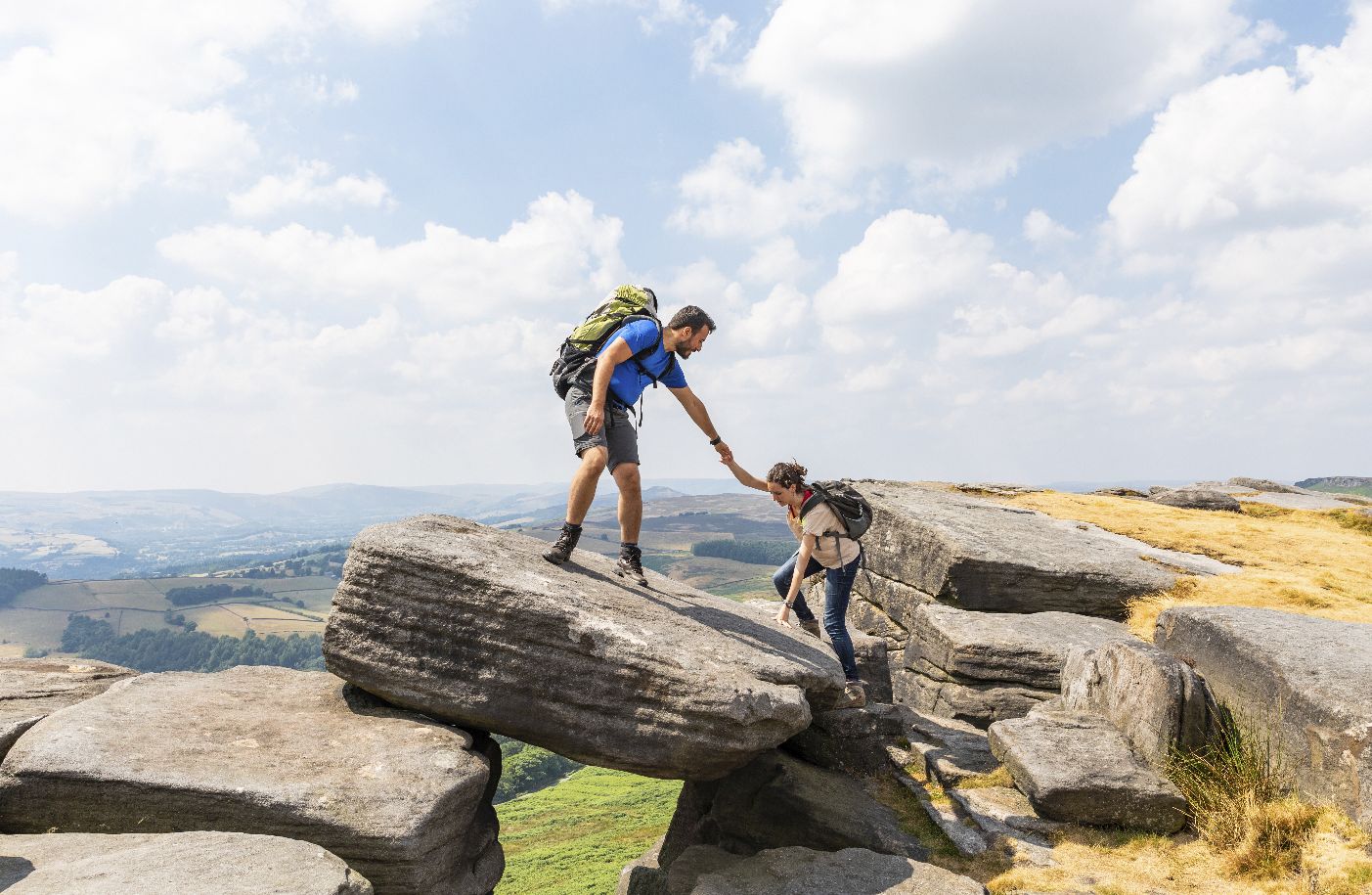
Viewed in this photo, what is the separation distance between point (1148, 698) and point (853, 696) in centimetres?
468

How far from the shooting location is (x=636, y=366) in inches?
488

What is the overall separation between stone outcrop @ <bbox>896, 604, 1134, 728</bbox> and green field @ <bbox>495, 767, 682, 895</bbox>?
45190 mm

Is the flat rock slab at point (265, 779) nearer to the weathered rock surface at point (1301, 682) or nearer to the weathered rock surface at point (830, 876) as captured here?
the weathered rock surface at point (830, 876)

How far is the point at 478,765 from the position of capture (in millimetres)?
10438

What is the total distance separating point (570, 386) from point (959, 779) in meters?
9.41

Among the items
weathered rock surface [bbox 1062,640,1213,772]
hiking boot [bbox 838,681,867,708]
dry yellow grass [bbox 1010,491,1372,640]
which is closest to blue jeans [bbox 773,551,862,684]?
hiking boot [bbox 838,681,867,708]

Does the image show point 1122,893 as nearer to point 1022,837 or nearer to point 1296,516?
point 1022,837

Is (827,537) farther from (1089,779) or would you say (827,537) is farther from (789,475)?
(1089,779)

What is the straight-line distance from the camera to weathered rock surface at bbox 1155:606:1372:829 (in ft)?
31.2

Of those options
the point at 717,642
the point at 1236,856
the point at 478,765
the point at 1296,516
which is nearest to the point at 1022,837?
the point at 1236,856

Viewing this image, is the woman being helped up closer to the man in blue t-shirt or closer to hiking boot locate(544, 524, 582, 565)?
the man in blue t-shirt

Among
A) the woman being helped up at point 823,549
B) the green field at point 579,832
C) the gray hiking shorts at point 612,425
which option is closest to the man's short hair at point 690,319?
the gray hiking shorts at point 612,425

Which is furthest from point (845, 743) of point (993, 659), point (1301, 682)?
point (1301, 682)

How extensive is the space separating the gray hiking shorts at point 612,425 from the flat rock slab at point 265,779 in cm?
482
